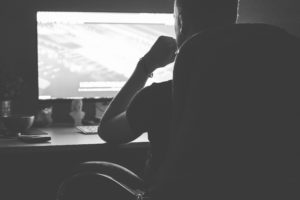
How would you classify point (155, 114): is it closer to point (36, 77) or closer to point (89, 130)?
point (89, 130)

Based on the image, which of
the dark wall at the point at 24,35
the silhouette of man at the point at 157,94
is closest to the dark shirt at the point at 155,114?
the silhouette of man at the point at 157,94

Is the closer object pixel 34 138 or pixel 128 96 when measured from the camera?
pixel 128 96

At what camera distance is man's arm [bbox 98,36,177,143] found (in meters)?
1.49

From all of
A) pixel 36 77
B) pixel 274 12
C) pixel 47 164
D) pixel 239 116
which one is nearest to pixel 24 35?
pixel 36 77

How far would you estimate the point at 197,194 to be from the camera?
848mm

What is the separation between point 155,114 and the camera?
131cm

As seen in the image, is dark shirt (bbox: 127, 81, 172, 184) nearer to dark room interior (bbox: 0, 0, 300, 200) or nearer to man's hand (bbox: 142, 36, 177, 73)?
man's hand (bbox: 142, 36, 177, 73)

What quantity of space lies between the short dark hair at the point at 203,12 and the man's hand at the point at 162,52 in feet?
0.91

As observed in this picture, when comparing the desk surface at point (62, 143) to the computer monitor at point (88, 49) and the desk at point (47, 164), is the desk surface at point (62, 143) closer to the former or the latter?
the desk at point (47, 164)

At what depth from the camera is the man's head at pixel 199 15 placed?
3.76 feet

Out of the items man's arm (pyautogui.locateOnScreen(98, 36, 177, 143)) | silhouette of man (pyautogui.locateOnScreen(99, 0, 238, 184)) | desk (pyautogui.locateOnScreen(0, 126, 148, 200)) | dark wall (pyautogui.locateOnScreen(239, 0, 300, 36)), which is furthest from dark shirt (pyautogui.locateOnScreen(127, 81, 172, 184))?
dark wall (pyautogui.locateOnScreen(239, 0, 300, 36))

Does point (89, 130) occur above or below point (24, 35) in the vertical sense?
below

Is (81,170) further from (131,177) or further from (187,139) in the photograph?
(187,139)

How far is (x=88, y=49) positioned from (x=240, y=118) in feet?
5.10
